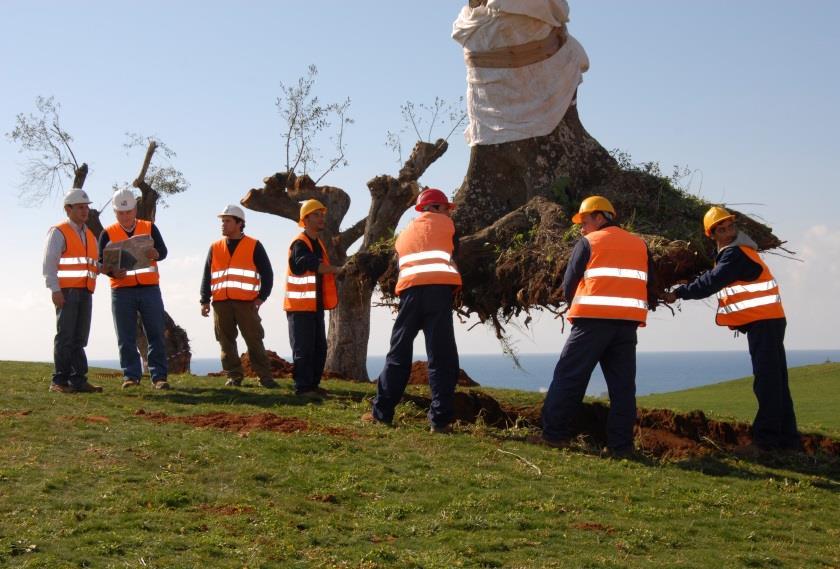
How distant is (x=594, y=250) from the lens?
9.95 meters

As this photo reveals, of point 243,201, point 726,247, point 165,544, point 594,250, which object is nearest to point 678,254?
point 726,247

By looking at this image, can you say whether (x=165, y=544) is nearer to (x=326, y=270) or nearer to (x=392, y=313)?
(x=326, y=270)

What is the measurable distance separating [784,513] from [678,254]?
3536 mm

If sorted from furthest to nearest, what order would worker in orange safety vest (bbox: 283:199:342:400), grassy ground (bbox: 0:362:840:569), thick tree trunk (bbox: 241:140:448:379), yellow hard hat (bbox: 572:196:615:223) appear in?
thick tree trunk (bbox: 241:140:448:379) → worker in orange safety vest (bbox: 283:199:342:400) → yellow hard hat (bbox: 572:196:615:223) → grassy ground (bbox: 0:362:840:569)

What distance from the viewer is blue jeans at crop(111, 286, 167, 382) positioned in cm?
1331

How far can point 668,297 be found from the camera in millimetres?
11031

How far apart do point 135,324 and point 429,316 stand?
15.2 feet

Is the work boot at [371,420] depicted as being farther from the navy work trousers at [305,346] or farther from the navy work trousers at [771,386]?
the navy work trousers at [771,386]

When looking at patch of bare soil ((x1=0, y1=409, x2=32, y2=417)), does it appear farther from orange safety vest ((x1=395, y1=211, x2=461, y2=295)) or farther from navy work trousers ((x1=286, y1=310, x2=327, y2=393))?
orange safety vest ((x1=395, y1=211, x2=461, y2=295))

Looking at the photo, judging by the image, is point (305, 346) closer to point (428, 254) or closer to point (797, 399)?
point (428, 254)

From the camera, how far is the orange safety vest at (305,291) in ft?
43.4

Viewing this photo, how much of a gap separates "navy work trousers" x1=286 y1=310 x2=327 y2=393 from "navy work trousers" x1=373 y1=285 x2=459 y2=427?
2.45 m

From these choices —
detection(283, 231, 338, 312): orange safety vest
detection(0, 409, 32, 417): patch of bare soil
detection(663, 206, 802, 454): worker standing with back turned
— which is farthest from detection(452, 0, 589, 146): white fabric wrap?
detection(0, 409, 32, 417): patch of bare soil

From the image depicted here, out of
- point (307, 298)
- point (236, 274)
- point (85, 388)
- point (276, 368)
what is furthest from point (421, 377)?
point (85, 388)
